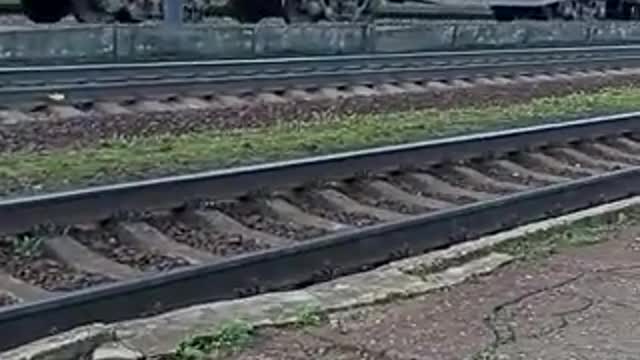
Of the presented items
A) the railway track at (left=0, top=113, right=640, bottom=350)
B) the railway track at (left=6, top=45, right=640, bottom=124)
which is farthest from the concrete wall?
the railway track at (left=0, top=113, right=640, bottom=350)

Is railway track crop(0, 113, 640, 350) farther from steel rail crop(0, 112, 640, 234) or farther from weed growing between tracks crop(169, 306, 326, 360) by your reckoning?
weed growing between tracks crop(169, 306, 326, 360)

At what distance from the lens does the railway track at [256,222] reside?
6359mm

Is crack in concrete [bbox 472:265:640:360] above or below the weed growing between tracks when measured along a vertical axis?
below

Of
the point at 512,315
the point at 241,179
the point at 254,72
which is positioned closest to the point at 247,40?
the point at 254,72

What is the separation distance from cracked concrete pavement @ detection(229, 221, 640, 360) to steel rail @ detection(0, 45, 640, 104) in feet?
22.0

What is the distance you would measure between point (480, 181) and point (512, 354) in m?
4.53

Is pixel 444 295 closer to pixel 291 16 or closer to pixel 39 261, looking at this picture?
pixel 39 261

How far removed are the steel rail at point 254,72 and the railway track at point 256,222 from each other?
4.17 metres

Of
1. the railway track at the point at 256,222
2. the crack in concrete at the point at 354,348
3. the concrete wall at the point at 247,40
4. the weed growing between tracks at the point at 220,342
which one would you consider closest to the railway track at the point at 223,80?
the concrete wall at the point at 247,40

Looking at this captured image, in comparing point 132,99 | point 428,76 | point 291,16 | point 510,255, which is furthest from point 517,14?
point 510,255

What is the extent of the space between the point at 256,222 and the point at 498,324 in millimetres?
2456

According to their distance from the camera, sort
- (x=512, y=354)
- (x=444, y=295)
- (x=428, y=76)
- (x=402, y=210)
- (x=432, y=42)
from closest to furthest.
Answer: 1. (x=512, y=354)
2. (x=444, y=295)
3. (x=402, y=210)
4. (x=428, y=76)
5. (x=432, y=42)

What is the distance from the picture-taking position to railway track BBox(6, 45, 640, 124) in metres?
12.4

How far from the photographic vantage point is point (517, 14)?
99.0 feet
